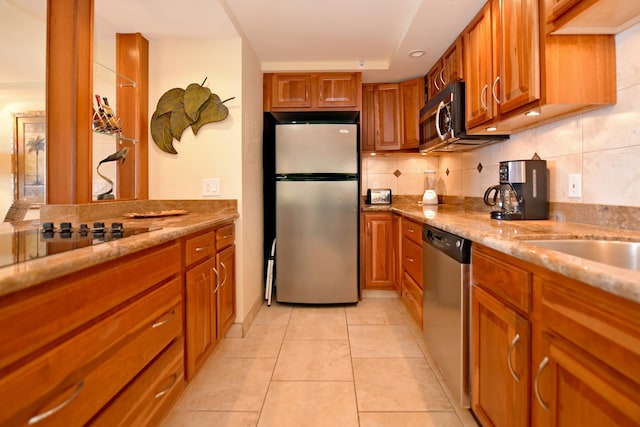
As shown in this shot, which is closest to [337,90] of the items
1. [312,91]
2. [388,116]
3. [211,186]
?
[312,91]

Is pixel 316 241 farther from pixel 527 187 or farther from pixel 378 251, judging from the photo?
pixel 527 187

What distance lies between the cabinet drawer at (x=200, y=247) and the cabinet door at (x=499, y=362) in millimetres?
1305

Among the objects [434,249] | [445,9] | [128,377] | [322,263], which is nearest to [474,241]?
[434,249]

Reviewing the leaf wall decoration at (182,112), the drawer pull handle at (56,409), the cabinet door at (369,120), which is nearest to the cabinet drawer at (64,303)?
the drawer pull handle at (56,409)

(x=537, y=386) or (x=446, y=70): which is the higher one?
(x=446, y=70)

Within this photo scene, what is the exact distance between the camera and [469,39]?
2.12 meters

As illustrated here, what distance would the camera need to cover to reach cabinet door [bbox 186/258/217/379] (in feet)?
5.11

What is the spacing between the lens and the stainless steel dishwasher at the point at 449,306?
142cm

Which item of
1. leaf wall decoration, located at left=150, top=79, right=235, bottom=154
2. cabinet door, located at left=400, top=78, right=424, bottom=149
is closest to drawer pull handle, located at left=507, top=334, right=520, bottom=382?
leaf wall decoration, located at left=150, top=79, right=235, bottom=154

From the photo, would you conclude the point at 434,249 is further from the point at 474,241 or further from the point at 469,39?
the point at 469,39

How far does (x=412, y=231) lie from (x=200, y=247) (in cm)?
150

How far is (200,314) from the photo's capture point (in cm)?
168

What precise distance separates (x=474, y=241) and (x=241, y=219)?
1.59m


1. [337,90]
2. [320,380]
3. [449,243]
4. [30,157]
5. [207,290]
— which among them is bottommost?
[320,380]
